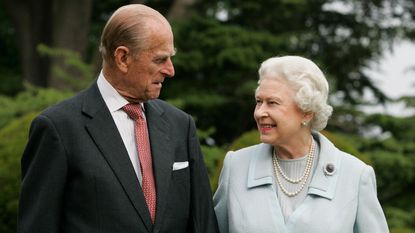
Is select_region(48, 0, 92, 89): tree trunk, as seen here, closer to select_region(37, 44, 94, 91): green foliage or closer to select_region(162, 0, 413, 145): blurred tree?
select_region(37, 44, 94, 91): green foliage

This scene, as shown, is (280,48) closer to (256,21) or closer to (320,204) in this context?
(256,21)

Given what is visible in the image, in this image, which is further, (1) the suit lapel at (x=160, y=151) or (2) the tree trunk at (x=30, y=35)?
(2) the tree trunk at (x=30, y=35)

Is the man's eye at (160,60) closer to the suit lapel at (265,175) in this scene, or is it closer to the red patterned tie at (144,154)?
the red patterned tie at (144,154)

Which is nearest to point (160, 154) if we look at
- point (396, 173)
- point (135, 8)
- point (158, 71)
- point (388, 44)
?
point (158, 71)

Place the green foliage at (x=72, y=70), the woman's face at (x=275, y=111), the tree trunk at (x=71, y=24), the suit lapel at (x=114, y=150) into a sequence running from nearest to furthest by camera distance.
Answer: the suit lapel at (x=114, y=150) → the woman's face at (x=275, y=111) → the green foliage at (x=72, y=70) → the tree trunk at (x=71, y=24)

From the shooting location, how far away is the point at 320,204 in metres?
3.98

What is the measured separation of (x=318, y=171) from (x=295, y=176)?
0.36ft

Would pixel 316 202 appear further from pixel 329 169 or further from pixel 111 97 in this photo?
pixel 111 97

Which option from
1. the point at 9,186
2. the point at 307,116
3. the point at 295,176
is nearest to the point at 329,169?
the point at 295,176

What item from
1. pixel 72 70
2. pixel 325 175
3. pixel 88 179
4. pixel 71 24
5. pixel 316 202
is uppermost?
pixel 88 179

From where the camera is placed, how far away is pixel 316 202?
13.1 ft

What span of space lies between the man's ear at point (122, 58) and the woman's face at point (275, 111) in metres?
0.64

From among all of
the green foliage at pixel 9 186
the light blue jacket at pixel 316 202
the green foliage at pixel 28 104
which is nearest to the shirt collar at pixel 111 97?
the light blue jacket at pixel 316 202

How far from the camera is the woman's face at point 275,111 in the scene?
3.91 m
